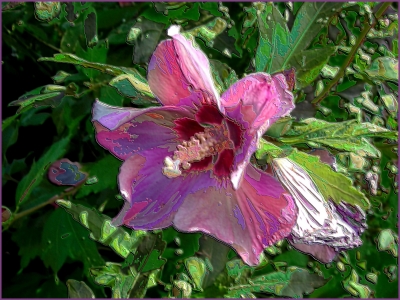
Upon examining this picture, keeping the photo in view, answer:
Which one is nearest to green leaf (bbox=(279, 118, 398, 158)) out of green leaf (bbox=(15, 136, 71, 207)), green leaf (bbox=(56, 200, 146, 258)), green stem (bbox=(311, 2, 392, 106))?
green stem (bbox=(311, 2, 392, 106))

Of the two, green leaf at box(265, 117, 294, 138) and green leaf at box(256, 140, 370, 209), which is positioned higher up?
green leaf at box(265, 117, 294, 138)

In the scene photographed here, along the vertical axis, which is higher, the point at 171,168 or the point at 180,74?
the point at 180,74

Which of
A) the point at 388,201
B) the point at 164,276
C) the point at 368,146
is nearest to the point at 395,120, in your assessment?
the point at 388,201

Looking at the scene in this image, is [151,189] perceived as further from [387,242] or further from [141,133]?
[387,242]

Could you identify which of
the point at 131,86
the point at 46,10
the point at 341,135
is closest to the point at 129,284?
the point at 131,86

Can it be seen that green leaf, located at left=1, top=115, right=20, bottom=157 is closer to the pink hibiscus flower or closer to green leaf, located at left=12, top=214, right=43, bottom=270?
green leaf, located at left=12, top=214, right=43, bottom=270

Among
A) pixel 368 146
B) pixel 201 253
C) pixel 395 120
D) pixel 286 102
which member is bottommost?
pixel 201 253

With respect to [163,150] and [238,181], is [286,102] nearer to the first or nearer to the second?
[238,181]
